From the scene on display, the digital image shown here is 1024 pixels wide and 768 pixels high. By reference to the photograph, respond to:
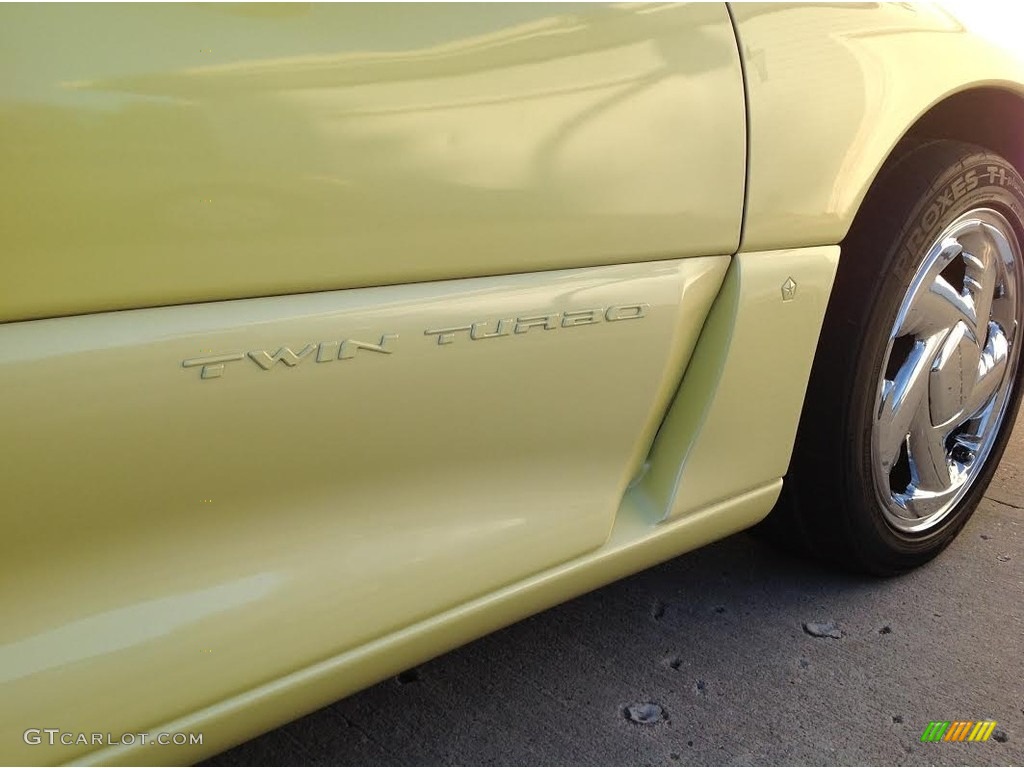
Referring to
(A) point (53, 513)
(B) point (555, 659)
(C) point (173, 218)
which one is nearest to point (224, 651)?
(A) point (53, 513)

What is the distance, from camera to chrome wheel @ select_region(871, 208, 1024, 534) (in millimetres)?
1681

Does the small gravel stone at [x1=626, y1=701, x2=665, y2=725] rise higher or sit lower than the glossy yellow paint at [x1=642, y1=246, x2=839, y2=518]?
lower

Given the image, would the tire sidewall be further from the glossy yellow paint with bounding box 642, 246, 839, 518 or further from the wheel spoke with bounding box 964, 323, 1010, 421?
the glossy yellow paint with bounding box 642, 246, 839, 518

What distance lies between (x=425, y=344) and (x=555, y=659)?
81 cm

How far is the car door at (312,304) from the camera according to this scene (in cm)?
84

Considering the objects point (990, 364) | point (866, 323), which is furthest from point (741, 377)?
point (990, 364)

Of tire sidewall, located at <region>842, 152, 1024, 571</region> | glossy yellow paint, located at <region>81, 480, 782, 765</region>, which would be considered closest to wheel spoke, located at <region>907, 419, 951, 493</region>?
tire sidewall, located at <region>842, 152, 1024, 571</region>

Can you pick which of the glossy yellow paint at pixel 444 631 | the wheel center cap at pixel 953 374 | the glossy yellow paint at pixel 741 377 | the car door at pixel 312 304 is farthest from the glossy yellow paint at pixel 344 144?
the wheel center cap at pixel 953 374

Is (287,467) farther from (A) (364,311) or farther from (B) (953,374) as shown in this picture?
(B) (953,374)

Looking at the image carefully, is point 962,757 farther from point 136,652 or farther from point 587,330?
point 136,652

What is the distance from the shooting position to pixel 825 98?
4.34 ft

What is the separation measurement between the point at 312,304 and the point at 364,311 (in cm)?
6

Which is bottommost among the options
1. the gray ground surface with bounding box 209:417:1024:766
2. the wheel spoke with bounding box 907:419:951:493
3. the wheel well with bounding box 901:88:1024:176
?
the gray ground surface with bounding box 209:417:1024:766

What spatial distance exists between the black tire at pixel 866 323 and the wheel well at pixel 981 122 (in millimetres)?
63
